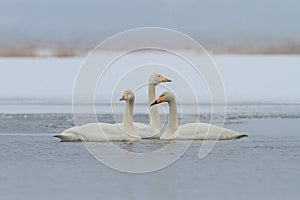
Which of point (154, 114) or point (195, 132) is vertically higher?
point (154, 114)

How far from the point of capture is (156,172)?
24.2ft

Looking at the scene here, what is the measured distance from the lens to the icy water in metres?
6.36

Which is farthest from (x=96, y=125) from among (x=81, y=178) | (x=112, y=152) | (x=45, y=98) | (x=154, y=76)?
(x=45, y=98)

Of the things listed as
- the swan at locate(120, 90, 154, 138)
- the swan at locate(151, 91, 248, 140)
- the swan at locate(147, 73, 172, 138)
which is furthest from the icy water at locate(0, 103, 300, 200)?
the swan at locate(147, 73, 172, 138)

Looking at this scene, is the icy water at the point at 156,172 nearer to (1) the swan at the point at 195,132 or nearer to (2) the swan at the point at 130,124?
(1) the swan at the point at 195,132

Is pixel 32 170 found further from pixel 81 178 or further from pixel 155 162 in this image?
pixel 155 162

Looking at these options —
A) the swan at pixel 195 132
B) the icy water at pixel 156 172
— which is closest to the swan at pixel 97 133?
the icy water at pixel 156 172

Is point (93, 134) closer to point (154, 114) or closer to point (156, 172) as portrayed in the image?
point (154, 114)

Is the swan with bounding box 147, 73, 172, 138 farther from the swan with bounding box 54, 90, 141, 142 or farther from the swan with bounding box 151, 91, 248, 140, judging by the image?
the swan with bounding box 54, 90, 141, 142

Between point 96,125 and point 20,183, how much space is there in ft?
8.42

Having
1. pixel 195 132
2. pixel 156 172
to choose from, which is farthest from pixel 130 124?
pixel 156 172

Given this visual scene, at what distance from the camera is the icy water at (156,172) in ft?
20.9

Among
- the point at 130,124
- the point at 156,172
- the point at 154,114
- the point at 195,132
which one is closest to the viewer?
the point at 156,172

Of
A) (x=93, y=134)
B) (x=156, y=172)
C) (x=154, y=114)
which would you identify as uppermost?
(x=154, y=114)
